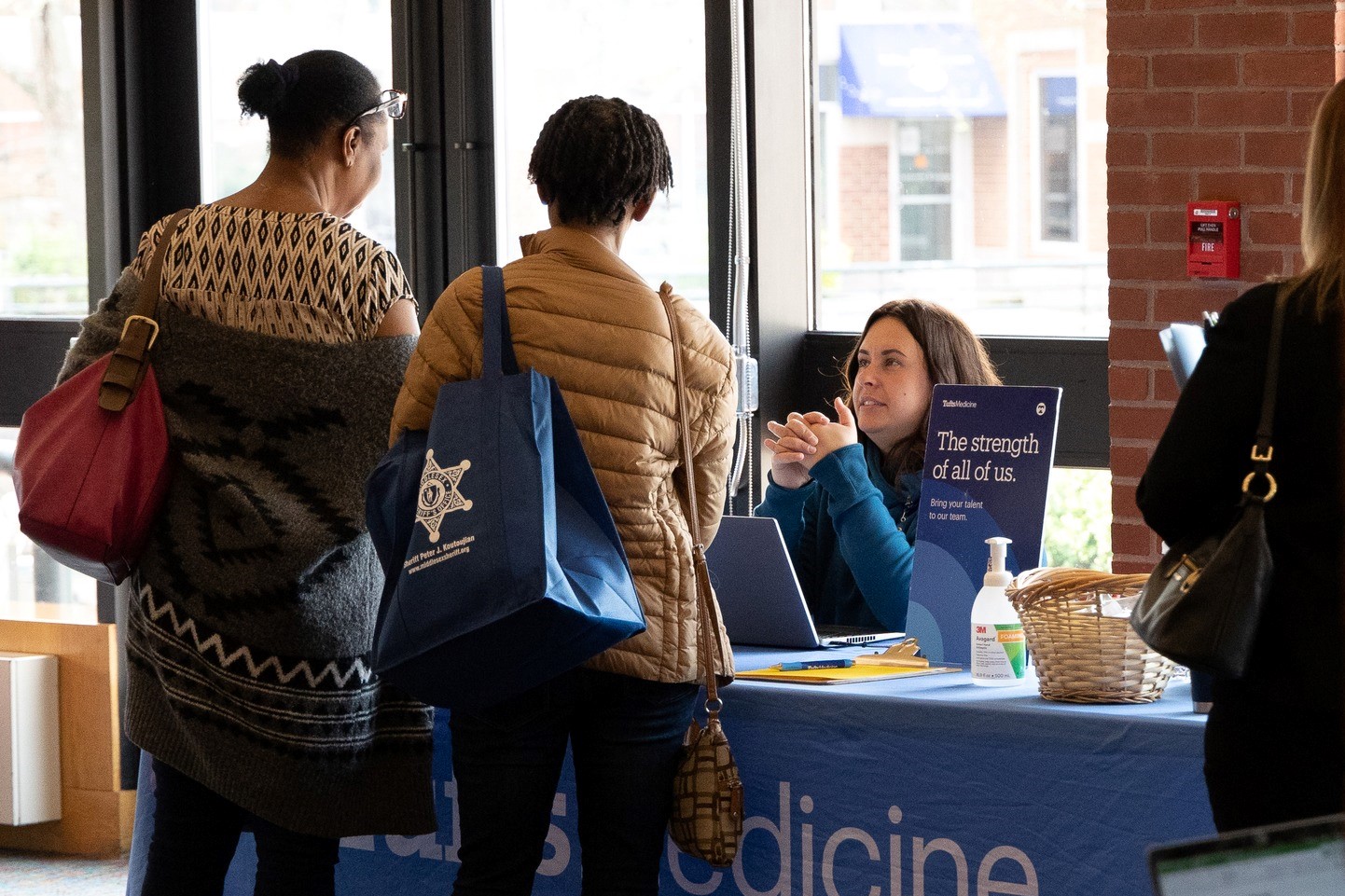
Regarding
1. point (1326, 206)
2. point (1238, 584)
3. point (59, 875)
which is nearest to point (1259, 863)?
point (1238, 584)

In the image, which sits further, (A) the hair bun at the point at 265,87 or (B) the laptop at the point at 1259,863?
(A) the hair bun at the point at 265,87

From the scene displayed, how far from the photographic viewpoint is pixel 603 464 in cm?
192

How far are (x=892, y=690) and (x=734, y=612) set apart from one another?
44 cm

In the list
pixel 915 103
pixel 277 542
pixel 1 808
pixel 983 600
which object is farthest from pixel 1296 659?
pixel 1 808

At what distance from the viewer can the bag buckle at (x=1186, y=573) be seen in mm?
1626

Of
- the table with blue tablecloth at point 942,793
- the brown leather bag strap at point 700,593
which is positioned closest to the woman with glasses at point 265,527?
the brown leather bag strap at point 700,593

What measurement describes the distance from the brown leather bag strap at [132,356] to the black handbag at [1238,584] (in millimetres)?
1246

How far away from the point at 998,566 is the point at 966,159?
1591 mm

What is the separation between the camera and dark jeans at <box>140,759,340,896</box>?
2.06 m

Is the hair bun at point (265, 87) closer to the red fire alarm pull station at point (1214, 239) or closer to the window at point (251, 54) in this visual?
the red fire alarm pull station at point (1214, 239)

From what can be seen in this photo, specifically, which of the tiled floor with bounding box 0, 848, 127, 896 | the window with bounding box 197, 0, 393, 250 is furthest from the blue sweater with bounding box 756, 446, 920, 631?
the tiled floor with bounding box 0, 848, 127, 896

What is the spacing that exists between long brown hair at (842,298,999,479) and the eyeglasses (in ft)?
3.71

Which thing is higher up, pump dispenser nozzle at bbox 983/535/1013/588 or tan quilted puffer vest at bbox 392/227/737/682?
tan quilted puffer vest at bbox 392/227/737/682

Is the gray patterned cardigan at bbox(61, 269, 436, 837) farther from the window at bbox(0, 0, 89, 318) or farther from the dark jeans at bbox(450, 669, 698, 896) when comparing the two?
the window at bbox(0, 0, 89, 318)
